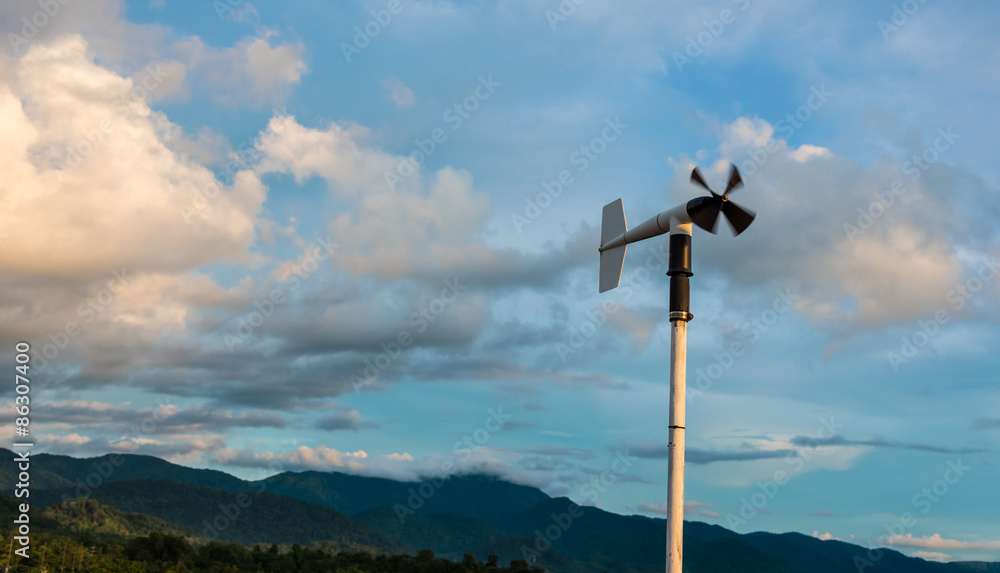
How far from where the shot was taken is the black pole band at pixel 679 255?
26.4 meters

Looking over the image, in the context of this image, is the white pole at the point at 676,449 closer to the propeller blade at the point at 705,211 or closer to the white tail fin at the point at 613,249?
the propeller blade at the point at 705,211

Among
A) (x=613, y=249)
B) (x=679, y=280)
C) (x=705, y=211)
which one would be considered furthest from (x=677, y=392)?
(x=613, y=249)

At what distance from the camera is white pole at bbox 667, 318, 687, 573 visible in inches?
973

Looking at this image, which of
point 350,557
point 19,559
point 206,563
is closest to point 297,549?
point 350,557

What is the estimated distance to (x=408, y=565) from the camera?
611 feet

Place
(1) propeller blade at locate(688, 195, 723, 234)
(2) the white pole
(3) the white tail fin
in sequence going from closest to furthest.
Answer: (2) the white pole, (1) propeller blade at locate(688, 195, 723, 234), (3) the white tail fin

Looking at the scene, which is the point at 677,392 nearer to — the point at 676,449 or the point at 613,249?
the point at 676,449

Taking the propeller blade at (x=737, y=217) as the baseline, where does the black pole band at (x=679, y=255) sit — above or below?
below

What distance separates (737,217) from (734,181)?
1.19m

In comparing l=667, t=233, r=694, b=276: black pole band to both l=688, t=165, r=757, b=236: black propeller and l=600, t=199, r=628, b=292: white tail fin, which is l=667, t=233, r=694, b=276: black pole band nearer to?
l=688, t=165, r=757, b=236: black propeller

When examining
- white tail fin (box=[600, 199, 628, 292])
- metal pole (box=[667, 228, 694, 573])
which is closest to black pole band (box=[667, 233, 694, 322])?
metal pole (box=[667, 228, 694, 573])

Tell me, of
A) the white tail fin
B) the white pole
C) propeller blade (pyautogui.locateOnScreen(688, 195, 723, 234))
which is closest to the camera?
the white pole

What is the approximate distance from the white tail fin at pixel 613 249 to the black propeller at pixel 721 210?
14.2ft

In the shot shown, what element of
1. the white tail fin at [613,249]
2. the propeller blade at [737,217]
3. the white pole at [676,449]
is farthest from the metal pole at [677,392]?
the white tail fin at [613,249]
